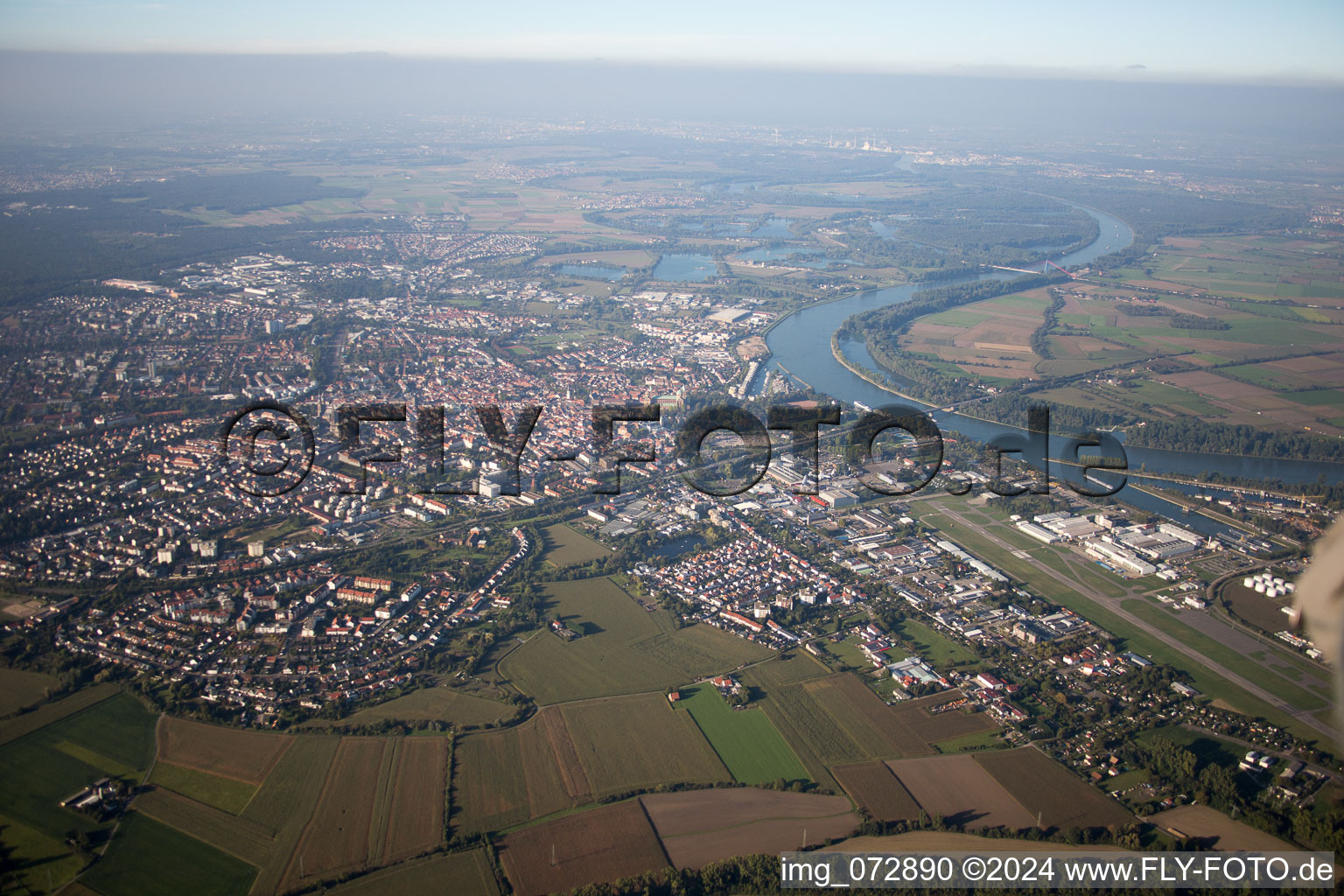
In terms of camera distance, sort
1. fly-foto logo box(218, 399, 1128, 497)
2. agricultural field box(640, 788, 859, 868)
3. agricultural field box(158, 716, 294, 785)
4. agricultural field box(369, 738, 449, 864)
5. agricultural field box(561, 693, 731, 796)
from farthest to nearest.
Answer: fly-foto logo box(218, 399, 1128, 497)
agricultural field box(561, 693, 731, 796)
agricultural field box(158, 716, 294, 785)
agricultural field box(640, 788, 859, 868)
agricultural field box(369, 738, 449, 864)

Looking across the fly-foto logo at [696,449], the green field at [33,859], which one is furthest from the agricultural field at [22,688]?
the fly-foto logo at [696,449]

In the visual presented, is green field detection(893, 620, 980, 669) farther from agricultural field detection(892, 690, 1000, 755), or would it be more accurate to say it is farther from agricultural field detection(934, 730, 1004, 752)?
agricultural field detection(934, 730, 1004, 752)

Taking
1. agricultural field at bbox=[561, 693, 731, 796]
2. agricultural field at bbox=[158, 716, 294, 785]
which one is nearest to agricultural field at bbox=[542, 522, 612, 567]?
agricultural field at bbox=[561, 693, 731, 796]

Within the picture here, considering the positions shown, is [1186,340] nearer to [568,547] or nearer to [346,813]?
[568,547]

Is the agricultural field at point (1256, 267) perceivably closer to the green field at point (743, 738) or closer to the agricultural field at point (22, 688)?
the green field at point (743, 738)

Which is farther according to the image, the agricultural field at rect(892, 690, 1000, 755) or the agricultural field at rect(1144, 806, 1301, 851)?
the agricultural field at rect(892, 690, 1000, 755)

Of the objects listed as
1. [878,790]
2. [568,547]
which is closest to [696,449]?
[568,547]
